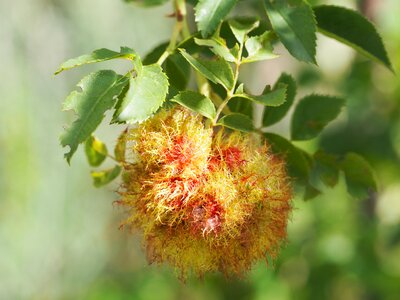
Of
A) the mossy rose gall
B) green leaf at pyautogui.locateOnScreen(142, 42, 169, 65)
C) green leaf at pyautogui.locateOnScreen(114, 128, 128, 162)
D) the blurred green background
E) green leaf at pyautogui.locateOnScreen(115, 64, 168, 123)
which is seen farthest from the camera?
the blurred green background

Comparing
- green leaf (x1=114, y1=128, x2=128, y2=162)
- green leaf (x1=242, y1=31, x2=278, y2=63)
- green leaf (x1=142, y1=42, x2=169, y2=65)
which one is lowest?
green leaf (x1=114, y1=128, x2=128, y2=162)

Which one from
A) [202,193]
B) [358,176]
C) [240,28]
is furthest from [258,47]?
[358,176]

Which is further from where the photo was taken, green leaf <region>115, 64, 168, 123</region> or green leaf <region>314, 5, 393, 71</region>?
green leaf <region>314, 5, 393, 71</region>

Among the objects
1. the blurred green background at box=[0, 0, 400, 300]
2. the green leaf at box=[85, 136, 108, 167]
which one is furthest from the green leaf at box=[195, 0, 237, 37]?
the blurred green background at box=[0, 0, 400, 300]

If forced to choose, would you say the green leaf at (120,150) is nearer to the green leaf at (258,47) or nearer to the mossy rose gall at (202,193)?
the mossy rose gall at (202,193)

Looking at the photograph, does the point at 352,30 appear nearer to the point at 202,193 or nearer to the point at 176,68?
the point at 176,68

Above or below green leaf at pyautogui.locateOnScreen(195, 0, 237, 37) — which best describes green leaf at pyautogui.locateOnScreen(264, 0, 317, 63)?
below

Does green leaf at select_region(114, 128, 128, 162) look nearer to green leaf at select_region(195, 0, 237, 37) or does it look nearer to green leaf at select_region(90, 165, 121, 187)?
green leaf at select_region(90, 165, 121, 187)

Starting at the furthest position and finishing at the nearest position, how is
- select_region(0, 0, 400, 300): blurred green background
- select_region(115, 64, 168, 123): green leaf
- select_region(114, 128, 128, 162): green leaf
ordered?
select_region(0, 0, 400, 300): blurred green background
select_region(114, 128, 128, 162): green leaf
select_region(115, 64, 168, 123): green leaf
